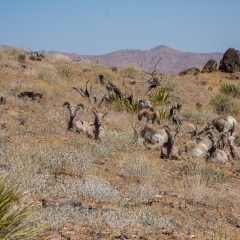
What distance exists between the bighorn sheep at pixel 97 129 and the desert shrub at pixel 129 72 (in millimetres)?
18468

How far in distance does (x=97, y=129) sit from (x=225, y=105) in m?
11.7

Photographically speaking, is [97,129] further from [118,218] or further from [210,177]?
[118,218]

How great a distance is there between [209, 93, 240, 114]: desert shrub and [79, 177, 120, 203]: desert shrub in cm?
1587

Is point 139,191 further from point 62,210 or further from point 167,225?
point 62,210

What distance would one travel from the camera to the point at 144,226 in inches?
218

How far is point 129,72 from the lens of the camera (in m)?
31.9

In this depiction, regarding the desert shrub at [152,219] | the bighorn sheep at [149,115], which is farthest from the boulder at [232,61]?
the desert shrub at [152,219]

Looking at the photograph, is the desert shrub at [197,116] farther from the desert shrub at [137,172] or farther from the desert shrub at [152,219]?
the desert shrub at [152,219]

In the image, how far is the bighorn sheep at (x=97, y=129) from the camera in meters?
12.1

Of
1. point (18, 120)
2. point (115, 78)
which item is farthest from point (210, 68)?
point (18, 120)

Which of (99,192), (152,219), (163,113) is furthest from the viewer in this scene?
(163,113)

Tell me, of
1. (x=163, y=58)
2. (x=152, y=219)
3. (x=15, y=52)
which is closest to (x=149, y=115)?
(x=152, y=219)

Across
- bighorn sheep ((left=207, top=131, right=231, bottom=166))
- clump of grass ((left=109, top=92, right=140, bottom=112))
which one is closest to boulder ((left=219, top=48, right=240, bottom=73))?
clump of grass ((left=109, top=92, right=140, bottom=112))

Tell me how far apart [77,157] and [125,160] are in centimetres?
134
